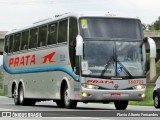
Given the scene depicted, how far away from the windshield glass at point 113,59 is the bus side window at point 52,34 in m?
3.21

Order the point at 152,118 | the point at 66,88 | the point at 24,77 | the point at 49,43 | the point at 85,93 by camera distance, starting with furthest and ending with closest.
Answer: the point at 24,77, the point at 49,43, the point at 66,88, the point at 85,93, the point at 152,118

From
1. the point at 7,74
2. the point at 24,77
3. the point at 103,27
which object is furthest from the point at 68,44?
the point at 7,74

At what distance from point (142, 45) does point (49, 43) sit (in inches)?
185

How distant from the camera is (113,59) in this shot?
24094 mm

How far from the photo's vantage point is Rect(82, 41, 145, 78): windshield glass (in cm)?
2395

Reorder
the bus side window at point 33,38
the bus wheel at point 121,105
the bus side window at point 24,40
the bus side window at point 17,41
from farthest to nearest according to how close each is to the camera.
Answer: the bus side window at point 17,41
the bus side window at point 24,40
the bus side window at point 33,38
the bus wheel at point 121,105

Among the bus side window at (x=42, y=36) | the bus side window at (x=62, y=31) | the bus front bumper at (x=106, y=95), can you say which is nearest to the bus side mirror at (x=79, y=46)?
the bus front bumper at (x=106, y=95)

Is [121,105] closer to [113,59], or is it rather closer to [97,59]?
[113,59]

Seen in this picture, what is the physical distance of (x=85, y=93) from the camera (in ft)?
78.5

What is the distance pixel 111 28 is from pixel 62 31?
Answer: 2.35 m

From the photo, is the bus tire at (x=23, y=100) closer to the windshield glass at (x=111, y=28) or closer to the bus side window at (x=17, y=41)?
the bus side window at (x=17, y=41)

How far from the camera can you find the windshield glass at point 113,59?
78.6 feet

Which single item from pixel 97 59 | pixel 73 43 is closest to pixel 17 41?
pixel 73 43

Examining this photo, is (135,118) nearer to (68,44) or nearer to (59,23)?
(68,44)
